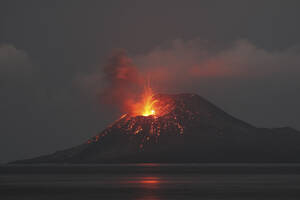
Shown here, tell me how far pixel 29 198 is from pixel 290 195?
4313 centimetres

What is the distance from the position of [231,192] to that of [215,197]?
1110 cm

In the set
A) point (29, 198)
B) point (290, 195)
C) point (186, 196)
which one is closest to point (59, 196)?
point (29, 198)

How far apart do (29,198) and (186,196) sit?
85.6 ft

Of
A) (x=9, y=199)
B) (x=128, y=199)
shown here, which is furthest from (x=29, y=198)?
(x=128, y=199)

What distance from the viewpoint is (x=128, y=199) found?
93188mm

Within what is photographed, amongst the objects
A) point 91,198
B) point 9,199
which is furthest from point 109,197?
point 9,199

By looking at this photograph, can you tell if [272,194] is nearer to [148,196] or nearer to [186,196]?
[186,196]

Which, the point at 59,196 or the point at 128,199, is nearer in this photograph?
the point at 128,199

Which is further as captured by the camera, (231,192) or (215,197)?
(231,192)

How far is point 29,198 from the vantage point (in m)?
96.9

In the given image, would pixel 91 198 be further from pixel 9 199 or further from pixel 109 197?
pixel 9 199

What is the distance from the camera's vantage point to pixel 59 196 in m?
101

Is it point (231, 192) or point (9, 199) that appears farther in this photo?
point (231, 192)

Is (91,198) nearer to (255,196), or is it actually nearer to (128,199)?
(128,199)
